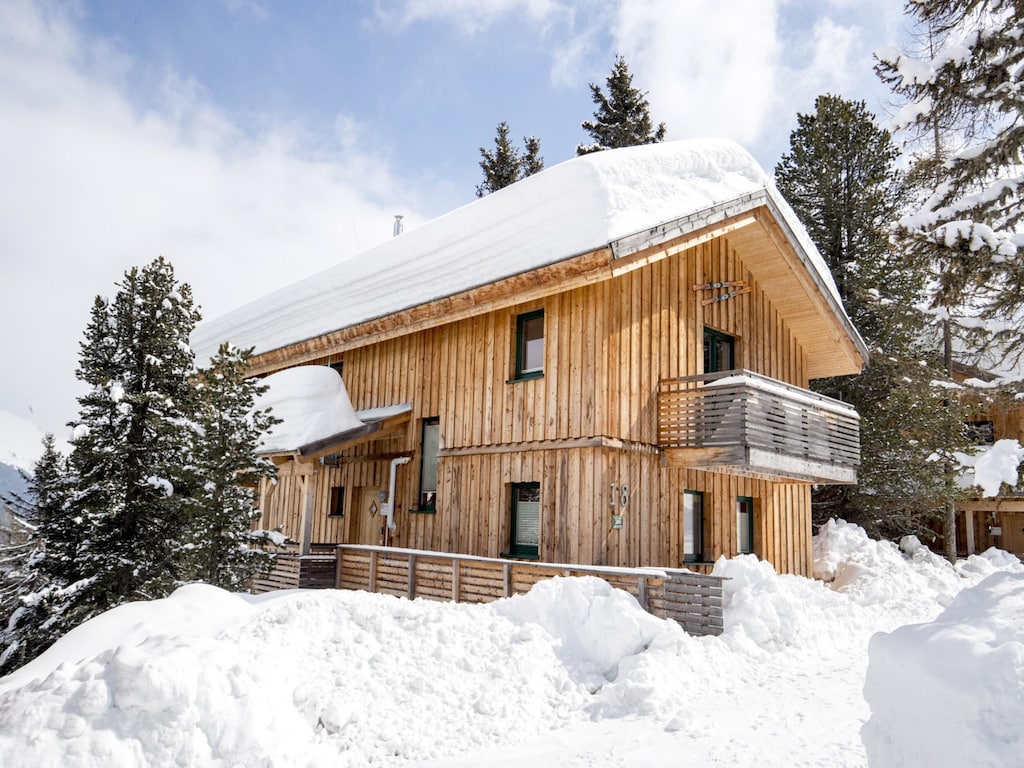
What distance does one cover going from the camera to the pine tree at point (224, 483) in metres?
12.7

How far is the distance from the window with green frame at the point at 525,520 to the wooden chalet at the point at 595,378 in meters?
0.04

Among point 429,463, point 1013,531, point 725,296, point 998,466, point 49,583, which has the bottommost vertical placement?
point 49,583

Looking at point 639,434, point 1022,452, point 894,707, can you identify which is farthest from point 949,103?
point 894,707

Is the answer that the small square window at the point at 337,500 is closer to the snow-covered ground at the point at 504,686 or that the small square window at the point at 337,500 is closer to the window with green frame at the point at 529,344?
the window with green frame at the point at 529,344

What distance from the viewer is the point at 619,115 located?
1260 inches

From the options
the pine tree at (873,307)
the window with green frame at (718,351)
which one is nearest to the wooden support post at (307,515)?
the window with green frame at (718,351)

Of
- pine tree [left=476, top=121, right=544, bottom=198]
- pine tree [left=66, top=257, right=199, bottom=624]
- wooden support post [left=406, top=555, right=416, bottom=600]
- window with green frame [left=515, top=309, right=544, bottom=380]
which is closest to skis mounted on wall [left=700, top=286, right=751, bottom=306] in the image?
window with green frame [left=515, top=309, right=544, bottom=380]

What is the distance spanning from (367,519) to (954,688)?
49.1 feet

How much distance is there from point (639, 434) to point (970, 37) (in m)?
7.55

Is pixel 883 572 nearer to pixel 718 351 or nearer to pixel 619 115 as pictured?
pixel 718 351

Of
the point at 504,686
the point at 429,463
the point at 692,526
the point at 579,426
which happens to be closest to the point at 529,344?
the point at 579,426

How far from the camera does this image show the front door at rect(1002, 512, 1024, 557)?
26.8 metres

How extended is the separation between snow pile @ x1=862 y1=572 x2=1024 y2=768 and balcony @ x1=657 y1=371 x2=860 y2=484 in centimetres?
844

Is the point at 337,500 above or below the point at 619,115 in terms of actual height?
below
